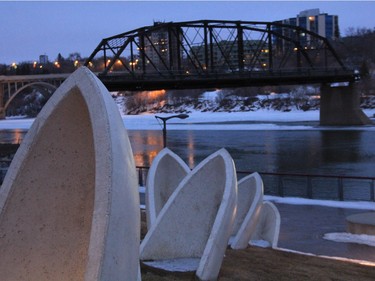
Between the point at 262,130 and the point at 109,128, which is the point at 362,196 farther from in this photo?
the point at 262,130

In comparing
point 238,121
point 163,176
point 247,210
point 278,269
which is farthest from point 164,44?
point 278,269

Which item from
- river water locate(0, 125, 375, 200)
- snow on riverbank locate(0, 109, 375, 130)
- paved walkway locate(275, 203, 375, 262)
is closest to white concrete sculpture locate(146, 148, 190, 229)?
paved walkway locate(275, 203, 375, 262)

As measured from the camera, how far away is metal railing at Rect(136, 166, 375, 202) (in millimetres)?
20844

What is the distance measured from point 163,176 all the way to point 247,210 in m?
2.00

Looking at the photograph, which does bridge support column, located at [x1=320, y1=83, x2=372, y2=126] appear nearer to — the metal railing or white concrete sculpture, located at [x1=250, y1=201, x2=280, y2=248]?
the metal railing

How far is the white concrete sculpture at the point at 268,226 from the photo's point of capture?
42.7ft

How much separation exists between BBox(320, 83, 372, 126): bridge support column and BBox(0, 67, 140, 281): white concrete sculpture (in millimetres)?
70640

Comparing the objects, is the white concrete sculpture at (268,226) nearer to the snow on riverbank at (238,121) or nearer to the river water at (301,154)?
the river water at (301,154)

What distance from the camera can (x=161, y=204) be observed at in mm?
10938

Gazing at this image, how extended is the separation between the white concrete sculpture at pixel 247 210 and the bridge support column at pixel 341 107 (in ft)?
208

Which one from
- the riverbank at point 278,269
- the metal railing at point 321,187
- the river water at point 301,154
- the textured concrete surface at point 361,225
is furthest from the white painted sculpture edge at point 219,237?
the river water at point 301,154

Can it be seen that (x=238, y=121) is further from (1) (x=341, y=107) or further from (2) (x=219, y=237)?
(2) (x=219, y=237)

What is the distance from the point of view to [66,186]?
5355mm

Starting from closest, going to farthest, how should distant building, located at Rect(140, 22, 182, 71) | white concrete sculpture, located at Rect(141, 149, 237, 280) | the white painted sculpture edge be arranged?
the white painted sculpture edge, white concrete sculpture, located at Rect(141, 149, 237, 280), distant building, located at Rect(140, 22, 182, 71)
